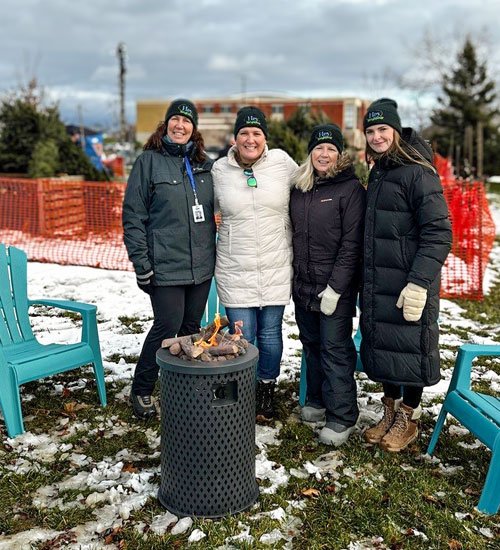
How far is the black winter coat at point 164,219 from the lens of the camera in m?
4.02

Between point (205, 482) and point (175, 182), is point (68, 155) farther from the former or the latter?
point (205, 482)

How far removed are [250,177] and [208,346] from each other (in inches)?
51.0

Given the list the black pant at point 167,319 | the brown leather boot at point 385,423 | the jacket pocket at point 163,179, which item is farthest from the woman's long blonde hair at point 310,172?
the brown leather boot at point 385,423

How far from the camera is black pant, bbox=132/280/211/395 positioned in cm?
416

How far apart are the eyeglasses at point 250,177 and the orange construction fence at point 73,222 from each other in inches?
234

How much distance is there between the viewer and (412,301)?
142 inches

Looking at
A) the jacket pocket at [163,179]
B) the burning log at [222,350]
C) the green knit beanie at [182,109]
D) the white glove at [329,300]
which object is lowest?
the burning log at [222,350]

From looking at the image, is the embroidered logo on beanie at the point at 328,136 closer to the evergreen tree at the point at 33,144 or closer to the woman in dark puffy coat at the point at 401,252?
the woman in dark puffy coat at the point at 401,252

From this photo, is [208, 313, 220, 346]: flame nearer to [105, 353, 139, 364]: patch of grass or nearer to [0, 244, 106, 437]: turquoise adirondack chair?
[0, 244, 106, 437]: turquoise adirondack chair

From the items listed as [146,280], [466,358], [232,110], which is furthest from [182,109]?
[232,110]

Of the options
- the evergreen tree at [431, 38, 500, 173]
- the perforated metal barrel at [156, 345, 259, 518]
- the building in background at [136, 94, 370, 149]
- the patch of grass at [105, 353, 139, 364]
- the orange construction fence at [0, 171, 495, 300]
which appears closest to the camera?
the perforated metal barrel at [156, 345, 259, 518]

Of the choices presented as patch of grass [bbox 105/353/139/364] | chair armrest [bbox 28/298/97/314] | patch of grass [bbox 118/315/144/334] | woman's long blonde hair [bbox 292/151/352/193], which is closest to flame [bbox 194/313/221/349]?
woman's long blonde hair [bbox 292/151/352/193]

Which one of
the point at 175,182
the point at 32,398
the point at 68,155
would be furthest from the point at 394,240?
the point at 68,155

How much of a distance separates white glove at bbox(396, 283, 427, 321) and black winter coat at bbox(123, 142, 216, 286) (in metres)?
1.33
